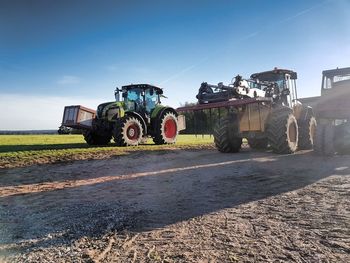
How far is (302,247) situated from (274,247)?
312 mm

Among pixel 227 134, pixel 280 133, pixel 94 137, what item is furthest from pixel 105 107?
pixel 280 133

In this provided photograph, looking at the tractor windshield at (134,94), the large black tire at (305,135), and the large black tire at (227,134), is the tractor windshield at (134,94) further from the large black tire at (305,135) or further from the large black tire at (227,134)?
the large black tire at (305,135)

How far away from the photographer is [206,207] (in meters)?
5.79

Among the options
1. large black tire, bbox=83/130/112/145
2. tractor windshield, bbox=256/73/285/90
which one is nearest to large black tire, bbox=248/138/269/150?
tractor windshield, bbox=256/73/285/90

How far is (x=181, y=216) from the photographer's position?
17.5 ft

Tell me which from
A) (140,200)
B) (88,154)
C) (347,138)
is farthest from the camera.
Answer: (88,154)

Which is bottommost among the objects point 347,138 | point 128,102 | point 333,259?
point 333,259

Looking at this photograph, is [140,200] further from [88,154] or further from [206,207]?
[88,154]

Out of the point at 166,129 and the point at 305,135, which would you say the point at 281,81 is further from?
the point at 166,129

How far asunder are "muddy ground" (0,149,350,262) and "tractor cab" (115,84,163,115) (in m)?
9.10

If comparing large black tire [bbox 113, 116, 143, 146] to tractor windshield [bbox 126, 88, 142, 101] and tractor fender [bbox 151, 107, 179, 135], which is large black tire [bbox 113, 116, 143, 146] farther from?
tractor windshield [bbox 126, 88, 142, 101]

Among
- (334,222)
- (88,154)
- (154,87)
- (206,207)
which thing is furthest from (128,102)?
(334,222)

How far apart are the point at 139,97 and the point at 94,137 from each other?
3322 mm

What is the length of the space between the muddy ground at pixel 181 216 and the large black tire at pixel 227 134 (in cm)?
472
